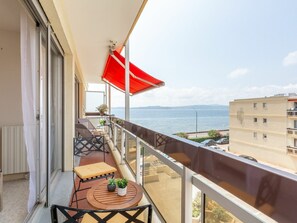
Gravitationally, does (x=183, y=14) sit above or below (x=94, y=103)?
above

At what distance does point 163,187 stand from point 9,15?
10.6 ft

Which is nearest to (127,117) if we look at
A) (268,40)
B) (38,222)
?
(38,222)

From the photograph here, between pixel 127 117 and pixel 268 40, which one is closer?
pixel 127 117

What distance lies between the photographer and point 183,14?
29.9ft

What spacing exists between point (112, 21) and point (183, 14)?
7.53 m

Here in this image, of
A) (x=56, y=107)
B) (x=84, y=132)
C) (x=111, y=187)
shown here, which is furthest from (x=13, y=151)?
(x=111, y=187)

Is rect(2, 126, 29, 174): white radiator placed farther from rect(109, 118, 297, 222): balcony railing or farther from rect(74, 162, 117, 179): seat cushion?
rect(109, 118, 297, 222): balcony railing

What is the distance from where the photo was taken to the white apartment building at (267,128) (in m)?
4.27

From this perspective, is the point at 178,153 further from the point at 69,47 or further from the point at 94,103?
the point at 94,103

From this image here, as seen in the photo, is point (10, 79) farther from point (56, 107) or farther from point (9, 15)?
point (9, 15)

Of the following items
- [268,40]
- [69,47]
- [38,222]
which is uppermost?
[268,40]

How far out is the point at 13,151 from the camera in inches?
122

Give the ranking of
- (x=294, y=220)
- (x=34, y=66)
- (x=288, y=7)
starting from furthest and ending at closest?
(x=288, y=7) → (x=34, y=66) → (x=294, y=220)

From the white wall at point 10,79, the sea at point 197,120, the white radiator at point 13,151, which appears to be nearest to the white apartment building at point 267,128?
the sea at point 197,120
